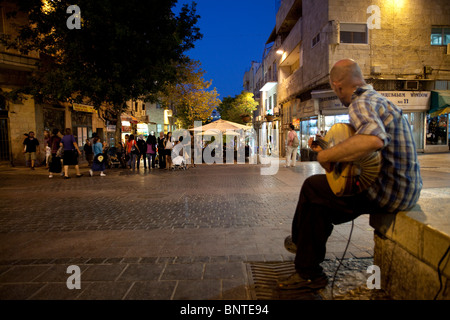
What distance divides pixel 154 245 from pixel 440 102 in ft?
60.0

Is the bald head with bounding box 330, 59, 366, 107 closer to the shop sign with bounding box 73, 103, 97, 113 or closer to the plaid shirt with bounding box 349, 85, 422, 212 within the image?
the plaid shirt with bounding box 349, 85, 422, 212

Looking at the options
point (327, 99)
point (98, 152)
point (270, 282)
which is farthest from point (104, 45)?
point (270, 282)

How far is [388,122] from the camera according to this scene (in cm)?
213

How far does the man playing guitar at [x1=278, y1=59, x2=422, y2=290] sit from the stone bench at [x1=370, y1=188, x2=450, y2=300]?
152 mm

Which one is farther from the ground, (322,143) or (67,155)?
(322,143)

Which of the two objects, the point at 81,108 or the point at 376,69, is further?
the point at 81,108

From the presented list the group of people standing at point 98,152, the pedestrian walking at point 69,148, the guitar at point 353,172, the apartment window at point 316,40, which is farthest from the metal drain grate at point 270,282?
the apartment window at point 316,40

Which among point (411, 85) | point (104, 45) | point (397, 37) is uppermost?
point (397, 37)

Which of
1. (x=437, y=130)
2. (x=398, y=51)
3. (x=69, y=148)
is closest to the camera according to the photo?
(x=69, y=148)

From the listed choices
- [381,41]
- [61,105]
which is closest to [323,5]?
[381,41]

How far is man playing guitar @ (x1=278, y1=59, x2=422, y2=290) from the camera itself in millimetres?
2029

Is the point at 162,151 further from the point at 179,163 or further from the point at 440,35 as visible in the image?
the point at 440,35

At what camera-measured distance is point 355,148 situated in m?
1.99
